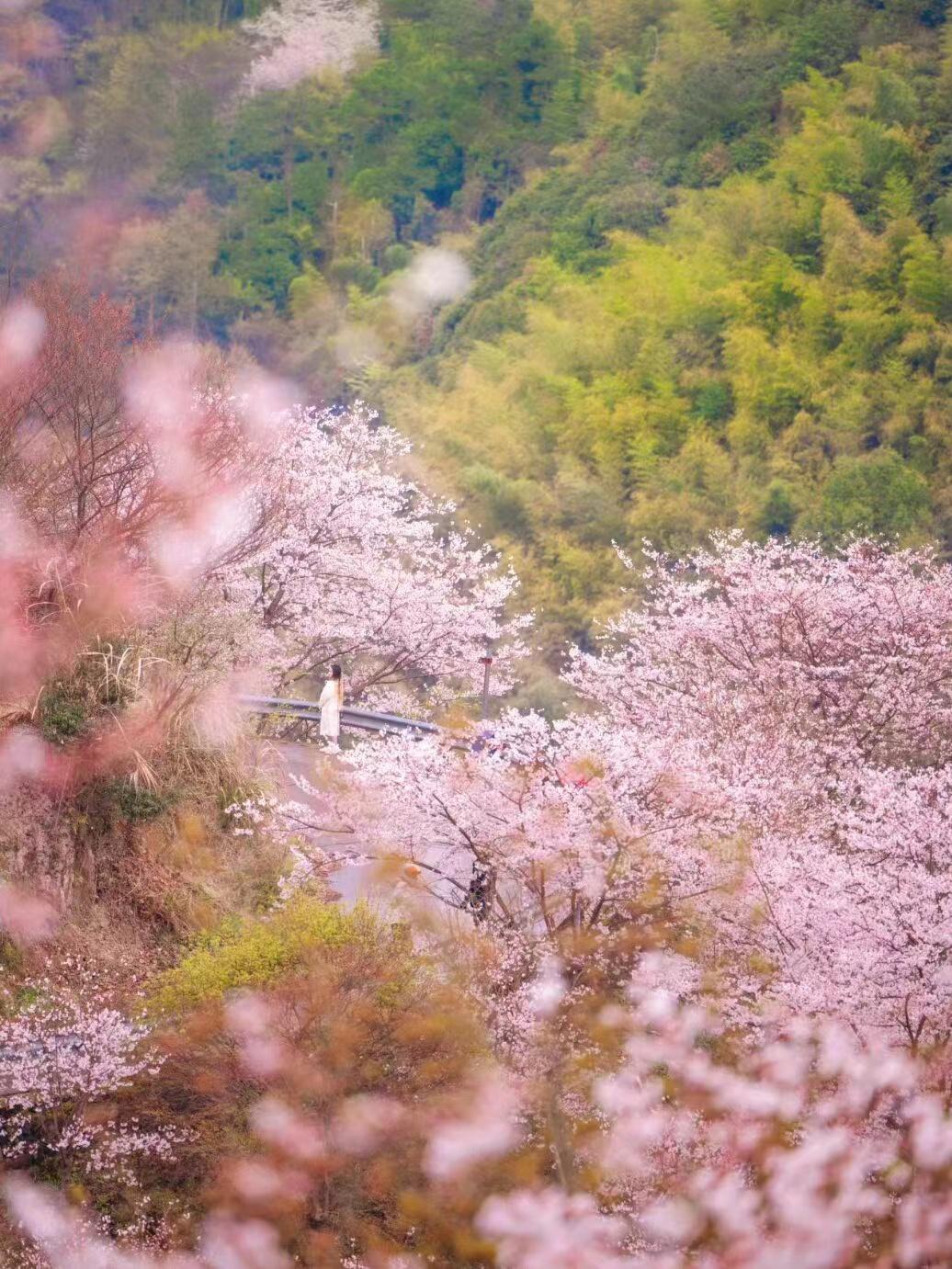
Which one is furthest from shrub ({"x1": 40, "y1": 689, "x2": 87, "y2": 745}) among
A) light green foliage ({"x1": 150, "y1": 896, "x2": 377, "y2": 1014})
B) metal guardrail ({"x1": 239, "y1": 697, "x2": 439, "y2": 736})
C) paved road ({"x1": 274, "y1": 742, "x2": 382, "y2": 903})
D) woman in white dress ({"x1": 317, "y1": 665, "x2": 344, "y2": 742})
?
woman in white dress ({"x1": 317, "y1": 665, "x2": 344, "y2": 742})

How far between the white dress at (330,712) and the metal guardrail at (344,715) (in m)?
0.42

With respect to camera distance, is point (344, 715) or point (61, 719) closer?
point (61, 719)

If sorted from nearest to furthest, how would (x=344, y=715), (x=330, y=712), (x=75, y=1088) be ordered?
(x=75, y=1088) < (x=330, y=712) < (x=344, y=715)

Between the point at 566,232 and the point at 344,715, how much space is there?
3131 centimetres

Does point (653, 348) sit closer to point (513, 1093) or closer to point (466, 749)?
point (466, 749)

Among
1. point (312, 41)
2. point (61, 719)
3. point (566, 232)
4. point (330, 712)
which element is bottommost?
point (61, 719)

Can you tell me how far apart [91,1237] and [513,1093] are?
255cm

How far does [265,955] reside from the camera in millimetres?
9570

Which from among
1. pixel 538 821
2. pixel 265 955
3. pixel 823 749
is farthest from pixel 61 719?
pixel 823 749

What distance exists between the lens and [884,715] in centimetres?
1375

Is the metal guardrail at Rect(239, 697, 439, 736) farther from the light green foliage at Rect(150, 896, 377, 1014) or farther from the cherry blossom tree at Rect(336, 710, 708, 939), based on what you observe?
the light green foliage at Rect(150, 896, 377, 1014)

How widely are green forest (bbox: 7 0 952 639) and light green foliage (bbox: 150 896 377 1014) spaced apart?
9788 mm

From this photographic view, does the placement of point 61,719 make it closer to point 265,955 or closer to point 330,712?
point 265,955

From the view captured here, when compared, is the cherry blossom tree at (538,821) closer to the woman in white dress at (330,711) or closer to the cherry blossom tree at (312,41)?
the woman in white dress at (330,711)
